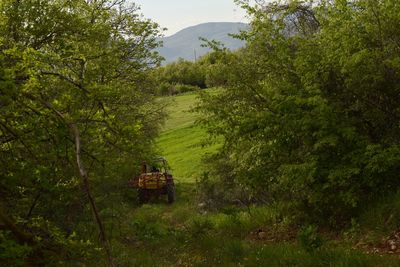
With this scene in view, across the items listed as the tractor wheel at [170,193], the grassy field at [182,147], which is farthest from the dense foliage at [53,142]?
the grassy field at [182,147]

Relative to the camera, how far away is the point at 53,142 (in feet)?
20.8

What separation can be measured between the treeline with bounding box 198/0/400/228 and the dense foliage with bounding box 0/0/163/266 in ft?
8.83

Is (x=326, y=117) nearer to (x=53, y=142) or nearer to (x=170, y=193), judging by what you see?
(x=53, y=142)

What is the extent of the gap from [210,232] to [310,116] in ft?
13.2

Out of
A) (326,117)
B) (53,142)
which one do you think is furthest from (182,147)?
(53,142)

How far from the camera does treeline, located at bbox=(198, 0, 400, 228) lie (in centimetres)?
860

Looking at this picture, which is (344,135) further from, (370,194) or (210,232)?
(210,232)

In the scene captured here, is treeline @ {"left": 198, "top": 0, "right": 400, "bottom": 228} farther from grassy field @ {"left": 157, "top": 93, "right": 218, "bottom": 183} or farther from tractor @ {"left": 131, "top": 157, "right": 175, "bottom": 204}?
grassy field @ {"left": 157, "top": 93, "right": 218, "bottom": 183}

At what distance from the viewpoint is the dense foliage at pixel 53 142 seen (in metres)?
5.81

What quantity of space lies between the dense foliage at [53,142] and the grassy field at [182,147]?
1046cm

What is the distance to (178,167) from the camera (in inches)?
1218

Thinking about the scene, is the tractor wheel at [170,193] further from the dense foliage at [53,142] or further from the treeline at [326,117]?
the treeline at [326,117]

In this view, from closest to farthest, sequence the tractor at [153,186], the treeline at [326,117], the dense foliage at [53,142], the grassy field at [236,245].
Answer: the dense foliage at [53,142] → the grassy field at [236,245] → the treeline at [326,117] → the tractor at [153,186]

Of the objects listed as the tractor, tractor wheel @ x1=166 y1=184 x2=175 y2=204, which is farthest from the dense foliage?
tractor wheel @ x1=166 y1=184 x2=175 y2=204
